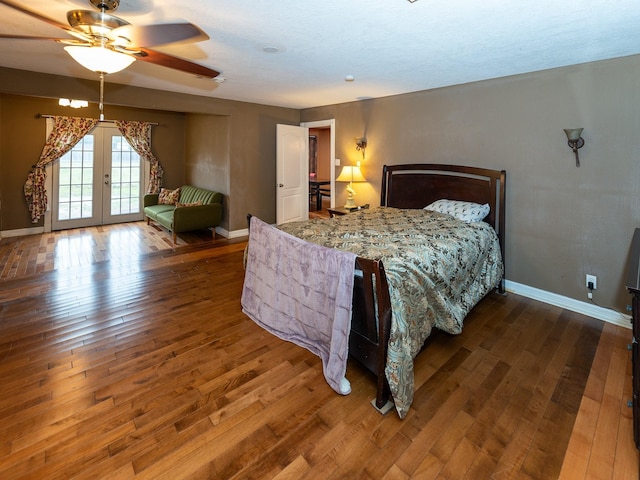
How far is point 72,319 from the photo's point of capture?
2.97m

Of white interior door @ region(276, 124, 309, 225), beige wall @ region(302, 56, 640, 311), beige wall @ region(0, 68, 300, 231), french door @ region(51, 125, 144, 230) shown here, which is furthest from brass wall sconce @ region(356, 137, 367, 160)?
french door @ region(51, 125, 144, 230)

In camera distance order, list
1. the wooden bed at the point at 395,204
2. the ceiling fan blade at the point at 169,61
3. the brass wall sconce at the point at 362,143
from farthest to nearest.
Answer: the brass wall sconce at the point at 362,143 → the ceiling fan blade at the point at 169,61 → the wooden bed at the point at 395,204

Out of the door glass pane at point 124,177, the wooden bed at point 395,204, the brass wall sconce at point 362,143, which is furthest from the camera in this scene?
the door glass pane at point 124,177

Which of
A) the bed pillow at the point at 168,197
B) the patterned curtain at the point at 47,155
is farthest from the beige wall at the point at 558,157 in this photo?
the patterned curtain at the point at 47,155

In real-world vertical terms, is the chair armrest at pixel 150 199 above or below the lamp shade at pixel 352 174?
below

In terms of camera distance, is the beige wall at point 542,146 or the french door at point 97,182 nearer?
the beige wall at point 542,146

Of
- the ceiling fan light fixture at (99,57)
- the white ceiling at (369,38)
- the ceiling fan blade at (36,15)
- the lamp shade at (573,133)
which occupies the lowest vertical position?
the lamp shade at (573,133)

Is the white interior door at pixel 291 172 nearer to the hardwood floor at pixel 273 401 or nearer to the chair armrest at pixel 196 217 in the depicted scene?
the chair armrest at pixel 196 217

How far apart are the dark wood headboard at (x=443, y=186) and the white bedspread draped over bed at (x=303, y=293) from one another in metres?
2.45

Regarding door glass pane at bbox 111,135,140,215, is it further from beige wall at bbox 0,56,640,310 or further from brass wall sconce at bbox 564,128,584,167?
brass wall sconce at bbox 564,128,584,167

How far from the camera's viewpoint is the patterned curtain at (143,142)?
6.54 metres

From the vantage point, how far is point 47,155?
5840 mm

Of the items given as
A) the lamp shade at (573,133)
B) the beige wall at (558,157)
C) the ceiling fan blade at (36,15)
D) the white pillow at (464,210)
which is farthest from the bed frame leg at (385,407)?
the lamp shade at (573,133)

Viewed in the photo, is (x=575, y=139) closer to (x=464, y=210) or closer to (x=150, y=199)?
(x=464, y=210)
